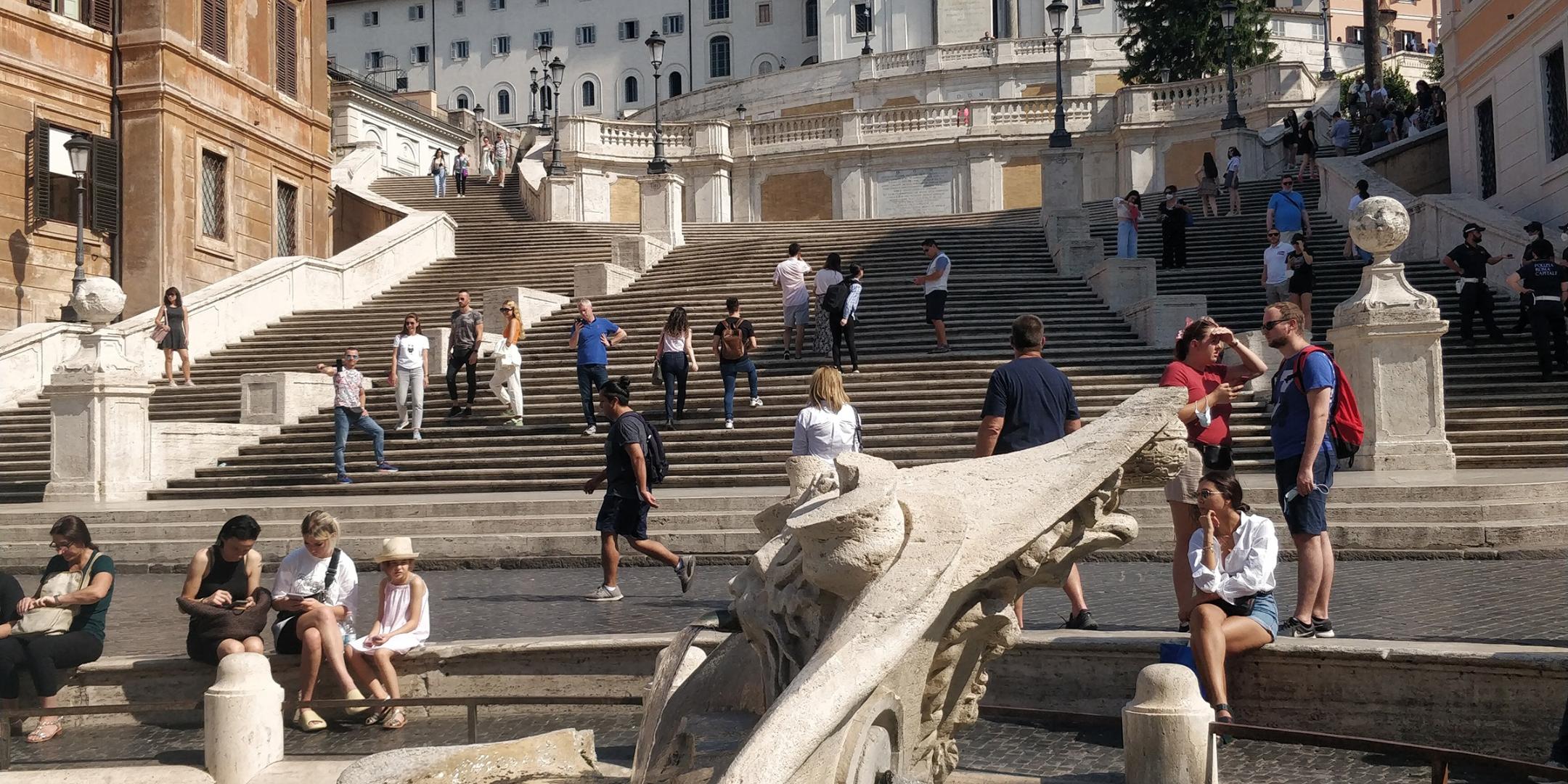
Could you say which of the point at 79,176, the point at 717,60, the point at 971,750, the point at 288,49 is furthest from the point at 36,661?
the point at 717,60

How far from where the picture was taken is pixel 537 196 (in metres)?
34.5

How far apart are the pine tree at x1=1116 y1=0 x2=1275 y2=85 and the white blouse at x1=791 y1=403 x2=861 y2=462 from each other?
40.9 m

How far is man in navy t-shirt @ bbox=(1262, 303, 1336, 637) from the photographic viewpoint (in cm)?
650

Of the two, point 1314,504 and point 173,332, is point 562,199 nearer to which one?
point 173,332

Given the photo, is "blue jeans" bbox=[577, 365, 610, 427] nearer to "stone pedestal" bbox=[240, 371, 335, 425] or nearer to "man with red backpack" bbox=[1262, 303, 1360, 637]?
"stone pedestal" bbox=[240, 371, 335, 425]

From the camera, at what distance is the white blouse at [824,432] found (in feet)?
30.9

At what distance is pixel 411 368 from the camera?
54.5 feet

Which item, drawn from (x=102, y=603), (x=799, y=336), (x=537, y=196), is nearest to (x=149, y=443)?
(x=799, y=336)

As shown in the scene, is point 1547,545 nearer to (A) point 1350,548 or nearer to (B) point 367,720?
(A) point 1350,548

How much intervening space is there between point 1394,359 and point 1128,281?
7.09 m

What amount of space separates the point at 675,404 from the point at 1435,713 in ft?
38.6

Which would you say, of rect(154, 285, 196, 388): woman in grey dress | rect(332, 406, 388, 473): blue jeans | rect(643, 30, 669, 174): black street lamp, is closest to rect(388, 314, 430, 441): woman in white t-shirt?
rect(332, 406, 388, 473): blue jeans

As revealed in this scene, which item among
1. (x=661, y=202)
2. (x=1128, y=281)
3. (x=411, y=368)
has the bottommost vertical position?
(x=411, y=368)

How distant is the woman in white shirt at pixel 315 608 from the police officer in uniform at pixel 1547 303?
1262 centimetres
